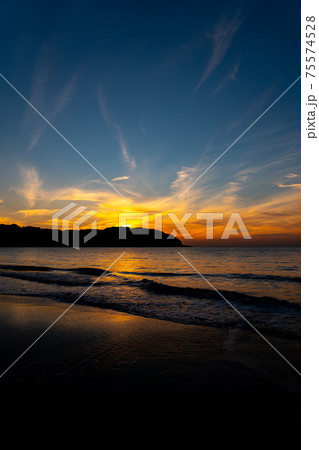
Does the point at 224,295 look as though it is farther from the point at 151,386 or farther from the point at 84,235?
the point at 84,235

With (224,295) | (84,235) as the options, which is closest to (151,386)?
(224,295)

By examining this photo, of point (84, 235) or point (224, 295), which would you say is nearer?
point (224, 295)

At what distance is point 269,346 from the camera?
21.1 feet

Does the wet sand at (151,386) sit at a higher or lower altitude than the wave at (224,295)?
higher

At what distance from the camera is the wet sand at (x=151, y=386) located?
130 inches

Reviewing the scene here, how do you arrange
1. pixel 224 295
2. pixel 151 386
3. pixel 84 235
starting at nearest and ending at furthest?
1. pixel 151 386
2. pixel 224 295
3. pixel 84 235

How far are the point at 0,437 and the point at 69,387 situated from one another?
1.20m

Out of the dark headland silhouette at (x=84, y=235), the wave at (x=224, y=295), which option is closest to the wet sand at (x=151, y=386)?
the wave at (x=224, y=295)

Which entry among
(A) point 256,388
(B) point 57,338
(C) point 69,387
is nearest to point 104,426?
(C) point 69,387

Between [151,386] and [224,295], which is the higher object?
[151,386]

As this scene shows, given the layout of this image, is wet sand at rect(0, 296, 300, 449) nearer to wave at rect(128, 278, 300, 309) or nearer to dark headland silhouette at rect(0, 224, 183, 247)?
wave at rect(128, 278, 300, 309)

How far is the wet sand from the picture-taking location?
330 cm

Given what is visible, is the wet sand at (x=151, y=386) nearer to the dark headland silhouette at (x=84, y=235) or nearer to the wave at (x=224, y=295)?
the wave at (x=224, y=295)

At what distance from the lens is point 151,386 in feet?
14.1
